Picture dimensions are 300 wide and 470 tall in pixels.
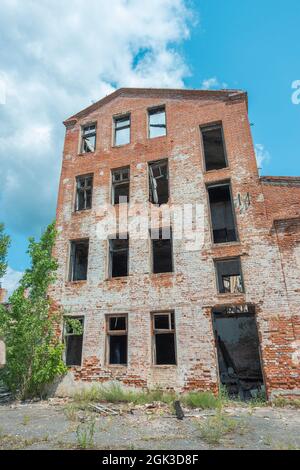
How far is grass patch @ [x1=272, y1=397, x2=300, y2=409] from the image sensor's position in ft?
27.5

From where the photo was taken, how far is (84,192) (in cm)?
1439

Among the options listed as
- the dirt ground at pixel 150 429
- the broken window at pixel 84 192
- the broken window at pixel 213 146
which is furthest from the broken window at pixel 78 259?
the broken window at pixel 213 146

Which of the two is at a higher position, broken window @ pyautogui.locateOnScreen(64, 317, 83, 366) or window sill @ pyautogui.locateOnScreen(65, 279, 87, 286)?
window sill @ pyautogui.locateOnScreen(65, 279, 87, 286)

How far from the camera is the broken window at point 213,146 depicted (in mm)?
13481

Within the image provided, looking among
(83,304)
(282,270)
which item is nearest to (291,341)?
(282,270)

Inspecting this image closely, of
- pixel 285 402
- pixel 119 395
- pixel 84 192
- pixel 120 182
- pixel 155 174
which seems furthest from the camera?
pixel 84 192

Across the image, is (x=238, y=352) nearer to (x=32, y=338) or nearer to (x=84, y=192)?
(x=32, y=338)

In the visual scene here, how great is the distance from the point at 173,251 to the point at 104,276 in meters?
3.03

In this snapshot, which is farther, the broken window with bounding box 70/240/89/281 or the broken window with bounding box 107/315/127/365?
the broken window with bounding box 70/240/89/281

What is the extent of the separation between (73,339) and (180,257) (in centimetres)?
580

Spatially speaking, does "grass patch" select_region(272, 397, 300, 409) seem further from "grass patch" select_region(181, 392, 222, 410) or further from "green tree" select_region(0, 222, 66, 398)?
"green tree" select_region(0, 222, 66, 398)

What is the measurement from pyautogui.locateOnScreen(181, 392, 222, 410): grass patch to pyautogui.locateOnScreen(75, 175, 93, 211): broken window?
9231 mm

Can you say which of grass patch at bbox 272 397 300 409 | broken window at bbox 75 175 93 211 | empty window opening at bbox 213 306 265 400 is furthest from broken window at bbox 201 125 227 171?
grass patch at bbox 272 397 300 409

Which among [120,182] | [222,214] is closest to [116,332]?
[120,182]
